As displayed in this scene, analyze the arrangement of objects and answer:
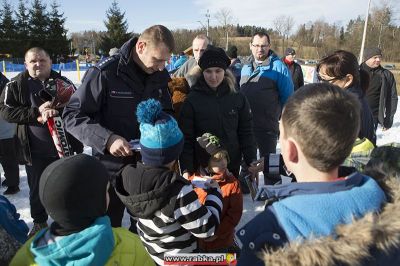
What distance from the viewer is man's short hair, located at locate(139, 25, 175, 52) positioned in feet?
7.85

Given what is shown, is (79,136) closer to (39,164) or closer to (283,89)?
(39,164)

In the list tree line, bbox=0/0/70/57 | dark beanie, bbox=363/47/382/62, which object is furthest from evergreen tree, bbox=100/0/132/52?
dark beanie, bbox=363/47/382/62

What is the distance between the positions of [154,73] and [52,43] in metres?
44.5

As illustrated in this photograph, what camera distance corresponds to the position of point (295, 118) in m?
1.15

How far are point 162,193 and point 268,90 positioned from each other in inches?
101

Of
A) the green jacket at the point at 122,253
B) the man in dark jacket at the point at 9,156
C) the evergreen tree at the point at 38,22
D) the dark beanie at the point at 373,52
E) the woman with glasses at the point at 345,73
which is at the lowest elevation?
the man in dark jacket at the point at 9,156

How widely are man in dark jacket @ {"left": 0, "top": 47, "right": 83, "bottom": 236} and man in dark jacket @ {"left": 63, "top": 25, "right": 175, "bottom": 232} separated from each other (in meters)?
1.02

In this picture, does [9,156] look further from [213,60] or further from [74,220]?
[74,220]

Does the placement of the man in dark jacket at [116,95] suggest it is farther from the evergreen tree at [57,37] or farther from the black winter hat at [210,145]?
the evergreen tree at [57,37]

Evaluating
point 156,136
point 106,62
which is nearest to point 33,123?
point 106,62

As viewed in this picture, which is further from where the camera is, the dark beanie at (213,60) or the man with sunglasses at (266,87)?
the man with sunglasses at (266,87)

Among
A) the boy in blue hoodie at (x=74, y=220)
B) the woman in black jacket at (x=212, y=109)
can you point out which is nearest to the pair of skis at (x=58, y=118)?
the woman in black jacket at (x=212, y=109)

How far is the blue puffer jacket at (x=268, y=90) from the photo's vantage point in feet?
13.1

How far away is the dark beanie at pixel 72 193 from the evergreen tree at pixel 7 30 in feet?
155
